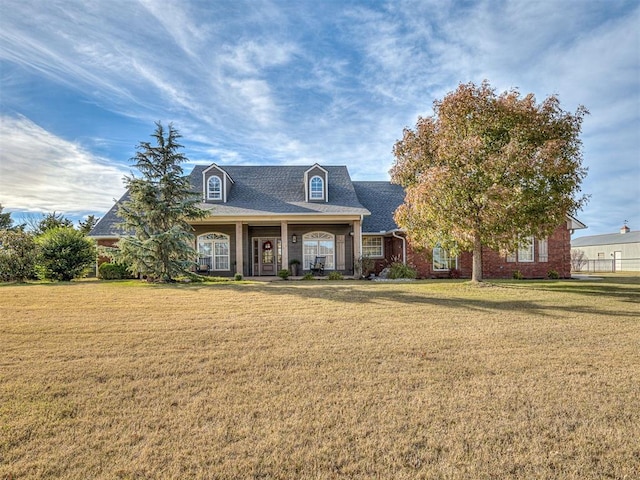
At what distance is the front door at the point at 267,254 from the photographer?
20859 mm

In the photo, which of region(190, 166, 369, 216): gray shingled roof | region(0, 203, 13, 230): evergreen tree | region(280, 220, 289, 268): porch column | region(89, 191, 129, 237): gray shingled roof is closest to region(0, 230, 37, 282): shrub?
region(89, 191, 129, 237): gray shingled roof

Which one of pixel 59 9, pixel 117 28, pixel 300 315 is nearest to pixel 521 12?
pixel 300 315

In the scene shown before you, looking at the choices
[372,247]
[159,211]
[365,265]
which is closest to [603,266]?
[372,247]

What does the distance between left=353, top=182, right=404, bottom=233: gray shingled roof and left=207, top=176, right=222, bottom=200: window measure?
8.52 m

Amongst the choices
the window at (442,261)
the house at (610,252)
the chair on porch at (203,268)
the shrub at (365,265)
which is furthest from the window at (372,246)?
the house at (610,252)

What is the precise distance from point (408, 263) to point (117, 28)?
15.6 meters

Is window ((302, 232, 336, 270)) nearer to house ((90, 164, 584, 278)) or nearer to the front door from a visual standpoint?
house ((90, 164, 584, 278))

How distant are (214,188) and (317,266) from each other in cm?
736

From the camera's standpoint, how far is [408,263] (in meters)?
18.8

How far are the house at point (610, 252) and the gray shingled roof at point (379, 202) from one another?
2352cm

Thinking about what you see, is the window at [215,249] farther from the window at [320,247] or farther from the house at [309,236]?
the window at [320,247]

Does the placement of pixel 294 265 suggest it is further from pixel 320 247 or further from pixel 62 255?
pixel 62 255

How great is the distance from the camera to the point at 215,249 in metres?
20.4

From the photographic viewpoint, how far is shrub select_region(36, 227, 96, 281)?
643 inches
